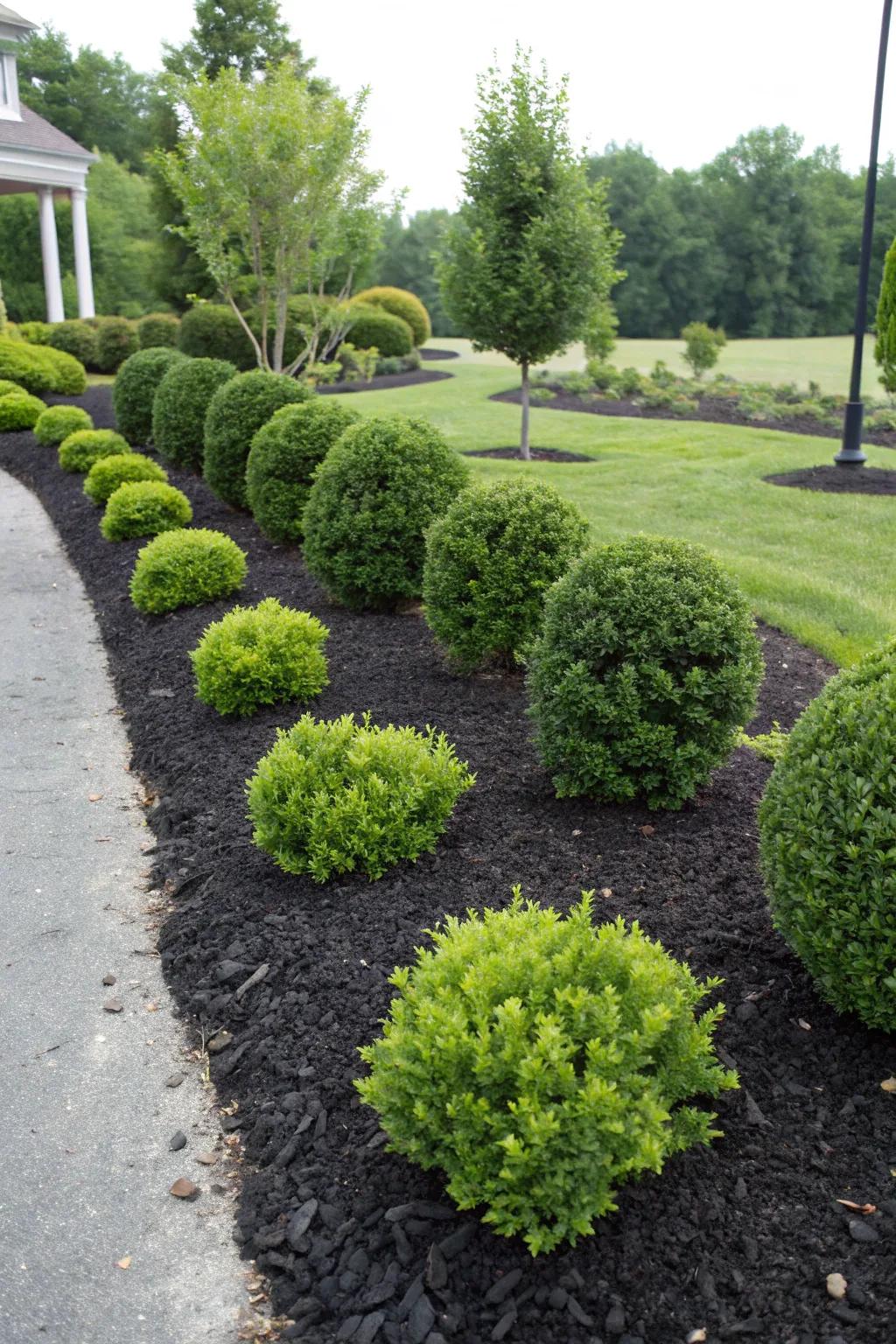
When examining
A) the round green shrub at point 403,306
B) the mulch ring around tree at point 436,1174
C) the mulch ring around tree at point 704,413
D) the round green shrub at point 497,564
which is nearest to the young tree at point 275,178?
the mulch ring around tree at point 704,413

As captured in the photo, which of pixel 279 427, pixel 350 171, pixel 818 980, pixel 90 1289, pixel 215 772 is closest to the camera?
pixel 90 1289

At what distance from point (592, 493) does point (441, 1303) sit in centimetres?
964

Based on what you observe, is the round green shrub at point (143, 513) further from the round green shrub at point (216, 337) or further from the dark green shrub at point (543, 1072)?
the round green shrub at point (216, 337)

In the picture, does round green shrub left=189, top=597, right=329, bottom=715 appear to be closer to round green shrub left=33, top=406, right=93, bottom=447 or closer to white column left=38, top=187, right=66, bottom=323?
round green shrub left=33, top=406, right=93, bottom=447

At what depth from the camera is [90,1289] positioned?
2.66m

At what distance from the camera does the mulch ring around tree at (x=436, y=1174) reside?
2.49 m

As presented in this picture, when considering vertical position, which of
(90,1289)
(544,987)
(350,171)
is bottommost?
(90,1289)

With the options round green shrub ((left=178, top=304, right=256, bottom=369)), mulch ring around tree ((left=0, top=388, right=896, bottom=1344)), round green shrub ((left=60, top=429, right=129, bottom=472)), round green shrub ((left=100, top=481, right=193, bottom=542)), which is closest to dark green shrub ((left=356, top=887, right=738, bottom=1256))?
mulch ring around tree ((left=0, top=388, right=896, bottom=1344))

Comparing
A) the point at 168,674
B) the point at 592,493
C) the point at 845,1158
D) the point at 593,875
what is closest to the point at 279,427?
the point at 168,674

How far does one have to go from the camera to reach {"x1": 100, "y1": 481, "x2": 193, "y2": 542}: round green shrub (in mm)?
9930

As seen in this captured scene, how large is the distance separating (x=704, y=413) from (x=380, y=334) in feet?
39.7

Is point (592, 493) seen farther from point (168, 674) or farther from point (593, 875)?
point (593, 875)

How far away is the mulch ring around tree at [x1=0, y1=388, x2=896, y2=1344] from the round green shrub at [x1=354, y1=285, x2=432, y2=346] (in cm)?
2722

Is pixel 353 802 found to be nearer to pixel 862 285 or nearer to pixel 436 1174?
pixel 436 1174
